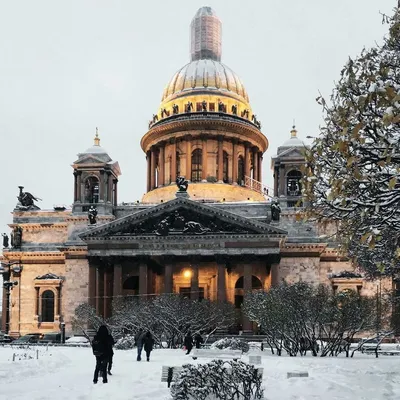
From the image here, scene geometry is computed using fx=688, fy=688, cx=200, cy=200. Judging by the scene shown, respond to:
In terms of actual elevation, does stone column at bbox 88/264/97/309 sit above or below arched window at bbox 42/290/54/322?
above

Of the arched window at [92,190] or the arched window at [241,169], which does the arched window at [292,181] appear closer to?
the arched window at [241,169]

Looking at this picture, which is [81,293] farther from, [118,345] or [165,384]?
[165,384]

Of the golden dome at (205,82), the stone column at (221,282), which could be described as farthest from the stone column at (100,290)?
the golden dome at (205,82)

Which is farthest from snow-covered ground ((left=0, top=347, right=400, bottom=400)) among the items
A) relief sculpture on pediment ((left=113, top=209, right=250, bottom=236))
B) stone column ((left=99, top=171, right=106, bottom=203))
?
stone column ((left=99, top=171, right=106, bottom=203))

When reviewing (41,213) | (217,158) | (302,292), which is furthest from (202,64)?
(302,292)

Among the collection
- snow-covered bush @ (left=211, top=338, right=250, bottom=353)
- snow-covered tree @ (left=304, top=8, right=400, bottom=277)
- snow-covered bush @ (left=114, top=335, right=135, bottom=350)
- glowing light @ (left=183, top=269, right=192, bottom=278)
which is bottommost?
snow-covered bush @ (left=114, top=335, right=135, bottom=350)

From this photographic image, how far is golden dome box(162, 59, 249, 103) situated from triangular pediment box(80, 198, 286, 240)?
2138 cm

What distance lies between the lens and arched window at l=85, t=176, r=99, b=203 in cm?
6200

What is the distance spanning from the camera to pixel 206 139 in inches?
2751

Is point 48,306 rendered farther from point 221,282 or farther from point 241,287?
point 241,287

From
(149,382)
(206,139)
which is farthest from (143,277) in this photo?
(149,382)

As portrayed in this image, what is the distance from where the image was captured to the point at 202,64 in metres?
74.8

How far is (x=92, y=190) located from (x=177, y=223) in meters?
11.6

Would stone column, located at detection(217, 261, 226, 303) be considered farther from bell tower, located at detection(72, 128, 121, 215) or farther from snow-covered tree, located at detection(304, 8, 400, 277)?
snow-covered tree, located at detection(304, 8, 400, 277)
